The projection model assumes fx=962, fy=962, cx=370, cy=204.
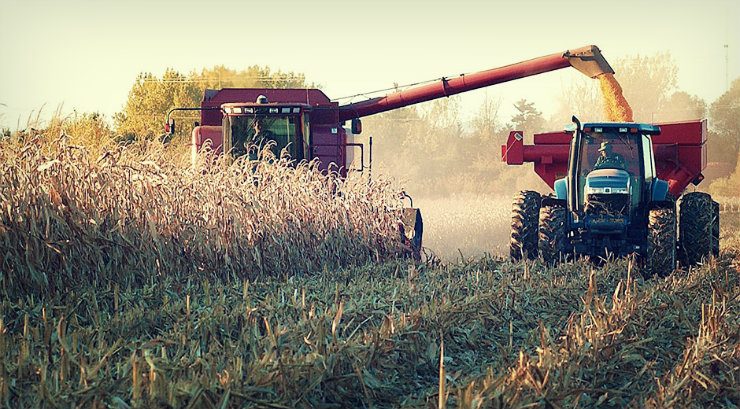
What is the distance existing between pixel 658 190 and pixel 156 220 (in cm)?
606

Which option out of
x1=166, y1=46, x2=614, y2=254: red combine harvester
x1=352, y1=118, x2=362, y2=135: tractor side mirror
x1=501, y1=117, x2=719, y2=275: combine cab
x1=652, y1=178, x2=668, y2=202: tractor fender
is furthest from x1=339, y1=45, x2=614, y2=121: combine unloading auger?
x1=652, y1=178, x2=668, y2=202: tractor fender

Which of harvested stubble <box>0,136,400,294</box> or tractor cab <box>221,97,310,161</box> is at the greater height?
tractor cab <box>221,97,310,161</box>

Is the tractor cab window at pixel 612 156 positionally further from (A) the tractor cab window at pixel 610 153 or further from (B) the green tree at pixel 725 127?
(B) the green tree at pixel 725 127

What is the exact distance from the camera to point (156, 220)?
842 cm

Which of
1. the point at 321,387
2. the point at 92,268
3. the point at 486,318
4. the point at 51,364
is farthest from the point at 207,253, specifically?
the point at 321,387

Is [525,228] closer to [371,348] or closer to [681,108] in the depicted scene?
[371,348]

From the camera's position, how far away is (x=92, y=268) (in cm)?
761

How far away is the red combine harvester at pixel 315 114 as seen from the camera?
12.2 metres

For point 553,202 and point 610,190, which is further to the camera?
point 553,202

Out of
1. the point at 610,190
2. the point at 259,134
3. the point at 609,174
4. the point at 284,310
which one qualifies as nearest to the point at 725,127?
the point at 609,174

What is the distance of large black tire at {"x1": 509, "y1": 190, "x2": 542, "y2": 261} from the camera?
11.0 meters

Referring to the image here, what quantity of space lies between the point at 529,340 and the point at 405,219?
614cm

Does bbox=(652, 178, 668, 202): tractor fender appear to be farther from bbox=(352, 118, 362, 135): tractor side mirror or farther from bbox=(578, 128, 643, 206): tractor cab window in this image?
bbox=(352, 118, 362, 135): tractor side mirror

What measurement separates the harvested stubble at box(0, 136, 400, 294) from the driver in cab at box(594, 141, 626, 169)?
2.68m
